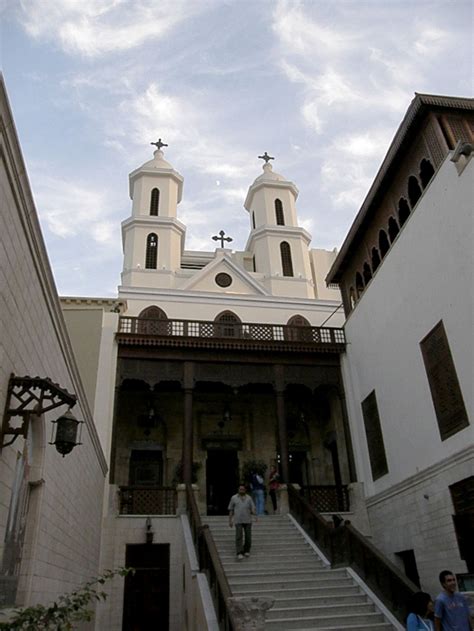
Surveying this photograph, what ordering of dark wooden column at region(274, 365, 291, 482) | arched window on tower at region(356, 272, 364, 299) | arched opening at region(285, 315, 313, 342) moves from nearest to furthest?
dark wooden column at region(274, 365, 291, 482), arched window on tower at region(356, 272, 364, 299), arched opening at region(285, 315, 313, 342)

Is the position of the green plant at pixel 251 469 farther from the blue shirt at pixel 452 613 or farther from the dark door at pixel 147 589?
the blue shirt at pixel 452 613

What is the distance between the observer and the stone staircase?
7730 mm

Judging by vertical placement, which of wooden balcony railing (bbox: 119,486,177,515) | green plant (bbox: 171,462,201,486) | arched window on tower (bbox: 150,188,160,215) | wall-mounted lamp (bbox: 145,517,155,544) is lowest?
wall-mounted lamp (bbox: 145,517,155,544)

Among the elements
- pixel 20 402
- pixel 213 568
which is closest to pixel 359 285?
pixel 213 568

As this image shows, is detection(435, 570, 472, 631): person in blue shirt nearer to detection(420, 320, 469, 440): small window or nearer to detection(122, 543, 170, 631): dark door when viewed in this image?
detection(420, 320, 469, 440): small window

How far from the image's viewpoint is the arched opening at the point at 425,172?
11537mm

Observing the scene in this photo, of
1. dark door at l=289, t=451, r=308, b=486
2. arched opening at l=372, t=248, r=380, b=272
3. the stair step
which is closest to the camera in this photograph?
the stair step

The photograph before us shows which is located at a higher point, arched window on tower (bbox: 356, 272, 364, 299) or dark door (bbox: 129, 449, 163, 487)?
arched window on tower (bbox: 356, 272, 364, 299)

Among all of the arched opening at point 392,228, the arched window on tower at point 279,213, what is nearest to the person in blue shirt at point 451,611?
the arched opening at point 392,228

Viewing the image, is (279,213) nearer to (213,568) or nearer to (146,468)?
(146,468)

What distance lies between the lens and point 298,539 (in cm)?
1118

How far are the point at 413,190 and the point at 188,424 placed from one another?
321 inches

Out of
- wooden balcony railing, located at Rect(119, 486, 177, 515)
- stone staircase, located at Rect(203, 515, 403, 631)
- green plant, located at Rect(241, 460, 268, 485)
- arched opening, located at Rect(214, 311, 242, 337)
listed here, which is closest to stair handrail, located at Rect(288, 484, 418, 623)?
stone staircase, located at Rect(203, 515, 403, 631)

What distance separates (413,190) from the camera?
40.3 ft
